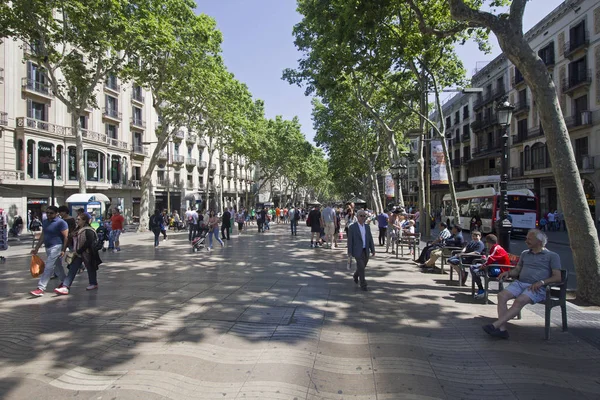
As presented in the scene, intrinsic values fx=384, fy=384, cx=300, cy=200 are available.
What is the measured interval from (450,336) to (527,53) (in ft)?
15.5

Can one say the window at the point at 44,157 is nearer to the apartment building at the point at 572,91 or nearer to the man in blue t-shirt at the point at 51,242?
the man in blue t-shirt at the point at 51,242

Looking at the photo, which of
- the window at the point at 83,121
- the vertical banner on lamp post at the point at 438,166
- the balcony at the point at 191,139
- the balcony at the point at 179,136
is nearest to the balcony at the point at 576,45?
the vertical banner on lamp post at the point at 438,166

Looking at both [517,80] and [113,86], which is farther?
[113,86]

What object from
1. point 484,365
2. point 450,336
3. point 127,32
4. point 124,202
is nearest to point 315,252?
point 450,336

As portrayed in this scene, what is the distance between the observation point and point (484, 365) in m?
3.75

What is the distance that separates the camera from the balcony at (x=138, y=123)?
117ft

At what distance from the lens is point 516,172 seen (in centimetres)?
3228

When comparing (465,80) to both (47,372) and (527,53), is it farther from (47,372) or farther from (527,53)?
(47,372)

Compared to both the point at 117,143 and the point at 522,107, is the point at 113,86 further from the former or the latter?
the point at 522,107

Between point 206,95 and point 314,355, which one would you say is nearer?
point 314,355

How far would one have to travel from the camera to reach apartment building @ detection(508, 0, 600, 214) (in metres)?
23.7

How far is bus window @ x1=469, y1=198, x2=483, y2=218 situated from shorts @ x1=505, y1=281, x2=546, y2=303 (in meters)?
20.3

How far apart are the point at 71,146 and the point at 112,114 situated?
227 inches

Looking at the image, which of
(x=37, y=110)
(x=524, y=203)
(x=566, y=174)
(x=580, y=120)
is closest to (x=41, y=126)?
(x=37, y=110)
